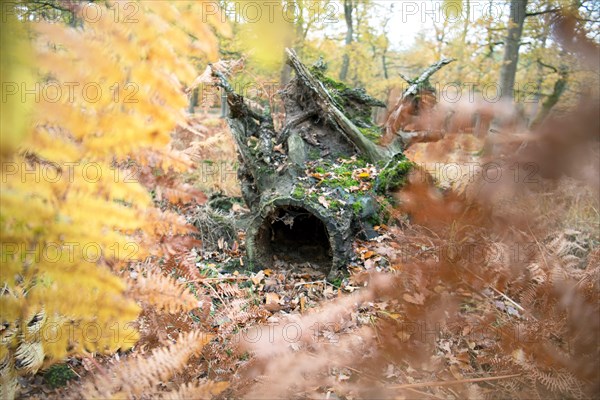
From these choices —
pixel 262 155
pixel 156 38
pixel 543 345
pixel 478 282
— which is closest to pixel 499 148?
pixel 478 282

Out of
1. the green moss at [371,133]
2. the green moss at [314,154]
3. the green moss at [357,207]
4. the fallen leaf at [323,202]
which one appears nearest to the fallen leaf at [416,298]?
the fallen leaf at [323,202]

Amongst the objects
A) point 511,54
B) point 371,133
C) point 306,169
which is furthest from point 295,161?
point 511,54

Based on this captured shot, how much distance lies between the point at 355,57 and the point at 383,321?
58.7 feet

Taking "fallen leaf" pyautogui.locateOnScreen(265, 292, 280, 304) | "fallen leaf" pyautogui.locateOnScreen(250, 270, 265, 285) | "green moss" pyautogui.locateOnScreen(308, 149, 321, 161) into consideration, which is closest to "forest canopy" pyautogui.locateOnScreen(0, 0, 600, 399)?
"fallen leaf" pyautogui.locateOnScreen(265, 292, 280, 304)

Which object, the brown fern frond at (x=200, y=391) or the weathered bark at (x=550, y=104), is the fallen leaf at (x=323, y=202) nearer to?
the weathered bark at (x=550, y=104)

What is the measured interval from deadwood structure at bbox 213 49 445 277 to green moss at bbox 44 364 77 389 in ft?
7.83

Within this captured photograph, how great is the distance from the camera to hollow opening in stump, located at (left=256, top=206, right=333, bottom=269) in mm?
4375

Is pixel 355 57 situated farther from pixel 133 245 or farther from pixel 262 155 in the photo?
pixel 133 245

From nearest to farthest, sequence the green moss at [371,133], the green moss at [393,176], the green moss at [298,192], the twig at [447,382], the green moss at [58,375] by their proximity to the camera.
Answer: the twig at [447,382]
the green moss at [58,375]
the green moss at [298,192]
the green moss at [393,176]
the green moss at [371,133]

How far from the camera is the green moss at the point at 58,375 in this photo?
195 cm

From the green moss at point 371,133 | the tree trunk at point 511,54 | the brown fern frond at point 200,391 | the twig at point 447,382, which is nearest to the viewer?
the brown fern frond at point 200,391

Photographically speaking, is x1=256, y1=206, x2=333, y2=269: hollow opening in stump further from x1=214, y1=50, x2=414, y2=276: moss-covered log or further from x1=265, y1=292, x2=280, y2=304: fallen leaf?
x1=265, y1=292, x2=280, y2=304: fallen leaf

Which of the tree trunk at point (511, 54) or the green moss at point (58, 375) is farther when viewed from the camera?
the tree trunk at point (511, 54)

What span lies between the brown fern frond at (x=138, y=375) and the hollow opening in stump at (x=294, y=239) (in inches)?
111
